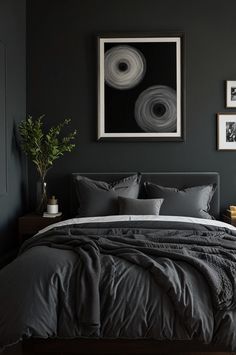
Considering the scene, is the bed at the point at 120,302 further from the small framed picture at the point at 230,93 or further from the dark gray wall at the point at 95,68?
the small framed picture at the point at 230,93

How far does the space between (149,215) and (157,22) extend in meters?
2.45

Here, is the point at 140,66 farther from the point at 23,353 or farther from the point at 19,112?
the point at 23,353

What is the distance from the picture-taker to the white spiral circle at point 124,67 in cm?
543

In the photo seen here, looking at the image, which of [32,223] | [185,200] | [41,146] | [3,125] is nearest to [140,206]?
[185,200]

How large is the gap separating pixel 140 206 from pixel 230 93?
1882 millimetres

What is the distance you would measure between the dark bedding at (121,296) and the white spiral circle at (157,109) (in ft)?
8.70

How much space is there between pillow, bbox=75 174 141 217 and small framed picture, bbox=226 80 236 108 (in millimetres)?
1416

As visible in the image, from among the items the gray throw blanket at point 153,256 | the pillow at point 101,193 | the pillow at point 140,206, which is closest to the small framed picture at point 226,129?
the pillow at point 101,193

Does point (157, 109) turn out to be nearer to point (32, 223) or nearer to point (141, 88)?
point (141, 88)

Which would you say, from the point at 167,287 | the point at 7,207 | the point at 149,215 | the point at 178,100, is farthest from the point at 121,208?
the point at 167,287

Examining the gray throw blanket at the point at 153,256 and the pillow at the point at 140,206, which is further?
the pillow at the point at 140,206

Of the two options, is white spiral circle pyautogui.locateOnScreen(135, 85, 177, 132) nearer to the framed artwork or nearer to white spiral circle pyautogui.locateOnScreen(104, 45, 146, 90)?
the framed artwork

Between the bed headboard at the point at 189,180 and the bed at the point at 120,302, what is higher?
the bed headboard at the point at 189,180

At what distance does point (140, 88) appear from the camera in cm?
544
